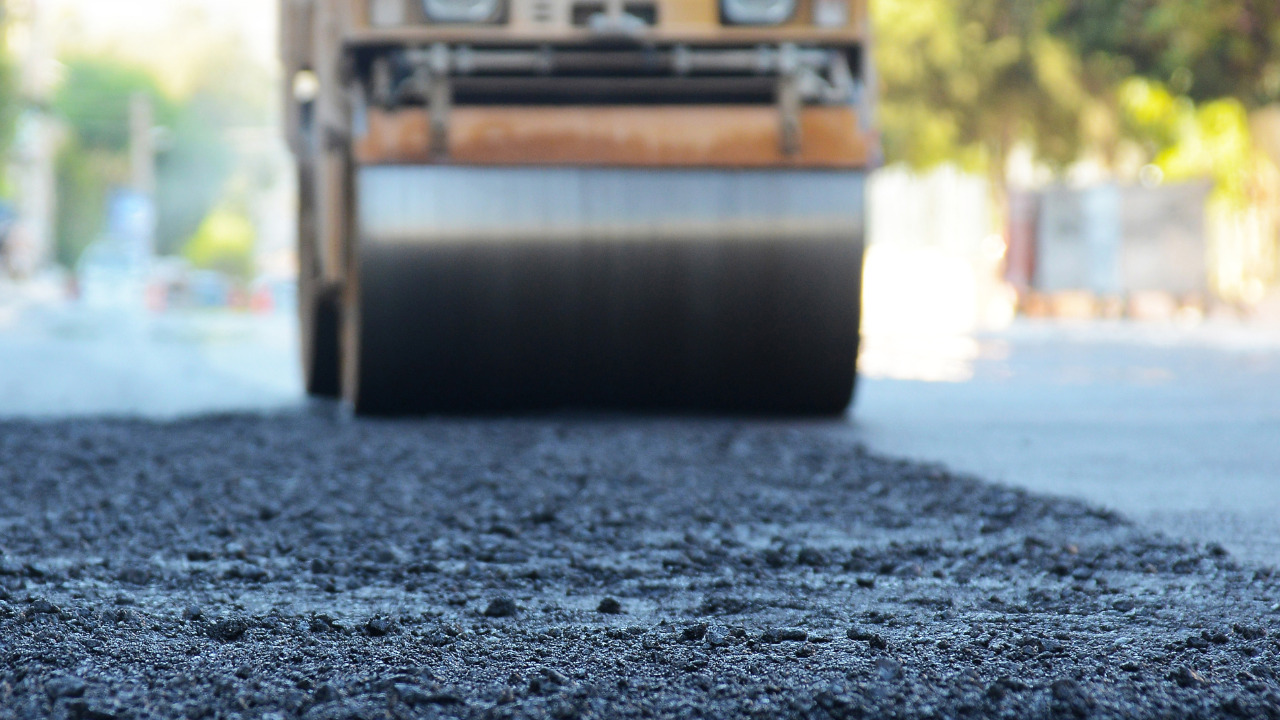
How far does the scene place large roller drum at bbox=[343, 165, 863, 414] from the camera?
27.0 feet

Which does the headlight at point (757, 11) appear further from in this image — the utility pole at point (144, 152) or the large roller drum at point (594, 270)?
the utility pole at point (144, 152)

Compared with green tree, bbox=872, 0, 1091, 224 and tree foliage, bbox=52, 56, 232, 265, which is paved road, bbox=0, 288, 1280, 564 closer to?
green tree, bbox=872, 0, 1091, 224

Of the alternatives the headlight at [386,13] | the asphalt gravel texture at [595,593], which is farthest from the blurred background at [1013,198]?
the asphalt gravel texture at [595,593]

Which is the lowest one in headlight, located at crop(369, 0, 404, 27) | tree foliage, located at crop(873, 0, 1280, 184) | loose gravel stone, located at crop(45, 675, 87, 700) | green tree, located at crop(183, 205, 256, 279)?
green tree, located at crop(183, 205, 256, 279)

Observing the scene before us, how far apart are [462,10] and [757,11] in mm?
1364

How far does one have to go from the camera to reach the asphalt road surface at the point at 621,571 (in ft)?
10.5

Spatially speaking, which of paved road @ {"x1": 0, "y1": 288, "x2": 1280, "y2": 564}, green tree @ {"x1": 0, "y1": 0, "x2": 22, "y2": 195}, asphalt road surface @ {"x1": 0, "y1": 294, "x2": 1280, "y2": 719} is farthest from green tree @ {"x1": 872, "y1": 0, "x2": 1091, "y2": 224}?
asphalt road surface @ {"x1": 0, "y1": 294, "x2": 1280, "y2": 719}

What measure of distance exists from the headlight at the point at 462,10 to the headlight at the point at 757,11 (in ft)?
3.50

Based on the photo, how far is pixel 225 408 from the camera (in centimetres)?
1012

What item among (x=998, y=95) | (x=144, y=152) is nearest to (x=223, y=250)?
(x=144, y=152)

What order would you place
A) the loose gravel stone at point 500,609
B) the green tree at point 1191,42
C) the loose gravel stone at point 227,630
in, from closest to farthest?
the loose gravel stone at point 227,630 < the loose gravel stone at point 500,609 < the green tree at point 1191,42

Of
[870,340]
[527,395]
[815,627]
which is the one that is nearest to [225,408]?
[527,395]

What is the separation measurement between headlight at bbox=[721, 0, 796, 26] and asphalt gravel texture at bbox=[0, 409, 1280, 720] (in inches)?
86.8

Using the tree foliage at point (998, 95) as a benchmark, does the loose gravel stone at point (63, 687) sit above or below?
below
